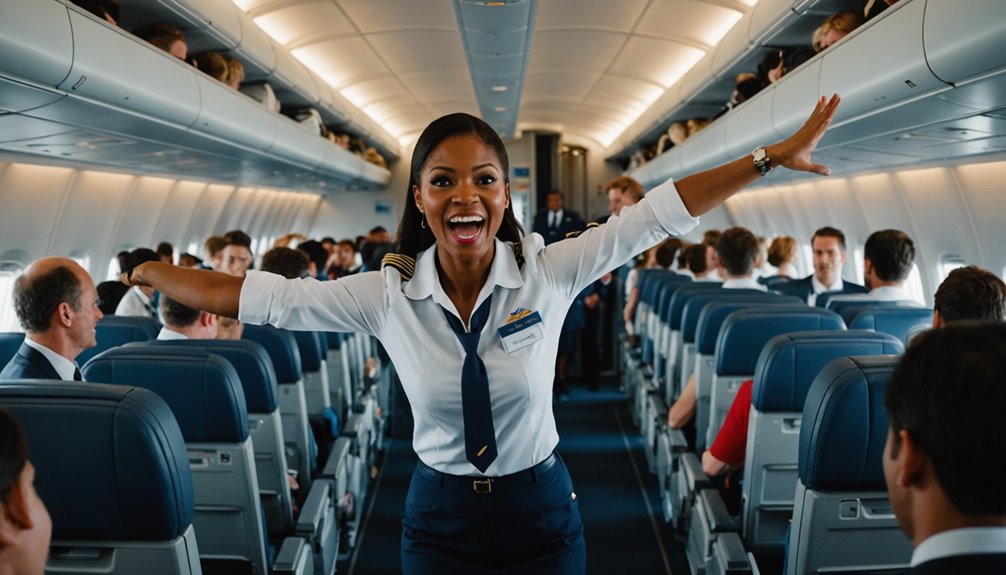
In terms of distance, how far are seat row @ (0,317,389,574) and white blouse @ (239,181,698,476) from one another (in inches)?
19.4

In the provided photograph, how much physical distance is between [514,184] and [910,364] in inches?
775

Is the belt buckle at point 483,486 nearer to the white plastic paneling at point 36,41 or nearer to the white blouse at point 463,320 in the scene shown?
the white blouse at point 463,320

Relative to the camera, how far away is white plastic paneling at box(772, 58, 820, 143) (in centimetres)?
450

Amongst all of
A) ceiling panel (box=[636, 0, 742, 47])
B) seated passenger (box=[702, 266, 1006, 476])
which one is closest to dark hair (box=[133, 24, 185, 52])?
ceiling panel (box=[636, 0, 742, 47])

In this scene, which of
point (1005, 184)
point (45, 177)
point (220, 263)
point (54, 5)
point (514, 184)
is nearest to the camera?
point (54, 5)

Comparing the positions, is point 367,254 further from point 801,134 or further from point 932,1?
point 801,134

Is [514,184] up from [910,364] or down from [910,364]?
up

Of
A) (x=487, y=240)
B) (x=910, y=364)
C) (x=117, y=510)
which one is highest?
(x=487, y=240)

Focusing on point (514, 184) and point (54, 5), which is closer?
point (54, 5)

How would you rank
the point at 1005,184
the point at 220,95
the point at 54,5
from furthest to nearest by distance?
the point at 1005,184
the point at 220,95
the point at 54,5

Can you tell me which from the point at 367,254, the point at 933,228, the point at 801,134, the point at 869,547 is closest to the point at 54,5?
the point at 801,134

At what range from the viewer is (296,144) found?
26.6 ft

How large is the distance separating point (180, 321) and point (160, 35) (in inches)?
91.3

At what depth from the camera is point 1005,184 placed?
6223 mm
